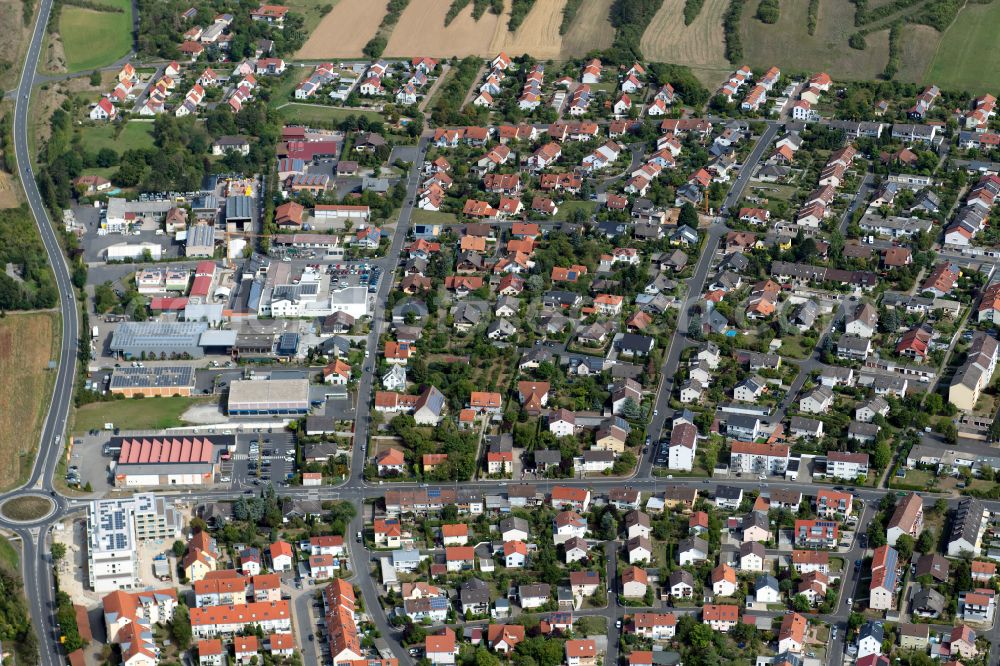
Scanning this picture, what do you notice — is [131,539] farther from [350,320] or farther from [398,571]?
[350,320]

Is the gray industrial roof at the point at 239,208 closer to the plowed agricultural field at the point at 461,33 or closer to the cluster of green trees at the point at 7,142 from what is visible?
the cluster of green trees at the point at 7,142

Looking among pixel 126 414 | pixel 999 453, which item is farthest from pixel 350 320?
pixel 999 453

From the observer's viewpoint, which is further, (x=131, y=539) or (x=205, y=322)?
(x=205, y=322)

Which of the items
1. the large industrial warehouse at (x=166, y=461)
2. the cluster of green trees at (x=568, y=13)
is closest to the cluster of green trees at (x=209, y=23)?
the cluster of green trees at (x=568, y=13)


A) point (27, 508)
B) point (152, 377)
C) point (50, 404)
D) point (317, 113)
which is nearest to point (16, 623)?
point (27, 508)

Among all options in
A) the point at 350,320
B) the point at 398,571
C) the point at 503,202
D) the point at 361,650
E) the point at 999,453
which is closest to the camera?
the point at 361,650

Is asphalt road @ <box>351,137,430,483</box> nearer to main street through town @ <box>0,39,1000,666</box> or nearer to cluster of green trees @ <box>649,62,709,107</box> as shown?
main street through town @ <box>0,39,1000,666</box>

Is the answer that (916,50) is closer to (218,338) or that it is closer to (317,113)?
(317,113)

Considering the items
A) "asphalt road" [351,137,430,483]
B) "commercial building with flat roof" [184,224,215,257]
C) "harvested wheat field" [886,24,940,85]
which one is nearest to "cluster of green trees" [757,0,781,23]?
"harvested wheat field" [886,24,940,85]

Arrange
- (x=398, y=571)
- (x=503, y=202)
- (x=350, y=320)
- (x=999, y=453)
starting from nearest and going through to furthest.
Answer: (x=398, y=571) < (x=999, y=453) < (x=350, y=320) < (x=503, y=202)
